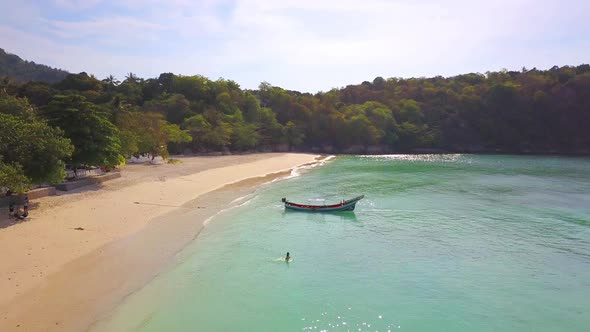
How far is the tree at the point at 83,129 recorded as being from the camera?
93.5 feet

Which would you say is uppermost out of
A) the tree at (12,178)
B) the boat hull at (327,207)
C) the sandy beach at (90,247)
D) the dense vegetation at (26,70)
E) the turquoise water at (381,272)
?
the dense vegetation at (26,70)

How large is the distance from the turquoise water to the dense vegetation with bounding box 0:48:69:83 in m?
132

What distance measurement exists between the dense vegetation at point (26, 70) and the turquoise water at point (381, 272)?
13230cm

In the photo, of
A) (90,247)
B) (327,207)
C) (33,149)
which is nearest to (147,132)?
(33,149)

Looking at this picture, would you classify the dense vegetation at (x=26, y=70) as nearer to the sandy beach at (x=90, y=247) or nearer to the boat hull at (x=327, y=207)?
the sandy beach at (x=90, y=247)

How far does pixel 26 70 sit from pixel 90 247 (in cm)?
14697

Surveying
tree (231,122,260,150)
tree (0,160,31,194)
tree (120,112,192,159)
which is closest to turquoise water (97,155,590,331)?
tree (0,160,31,194)

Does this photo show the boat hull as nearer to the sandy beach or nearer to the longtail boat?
the longtail boat

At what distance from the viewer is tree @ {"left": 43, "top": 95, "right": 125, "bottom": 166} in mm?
28502

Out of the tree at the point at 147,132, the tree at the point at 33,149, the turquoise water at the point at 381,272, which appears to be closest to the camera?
the turquoise water at the point at 381,272

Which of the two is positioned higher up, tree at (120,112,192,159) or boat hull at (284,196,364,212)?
tree at (120,112,192,159)

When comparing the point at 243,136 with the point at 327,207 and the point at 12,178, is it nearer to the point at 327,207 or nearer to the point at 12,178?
the point at 327,207

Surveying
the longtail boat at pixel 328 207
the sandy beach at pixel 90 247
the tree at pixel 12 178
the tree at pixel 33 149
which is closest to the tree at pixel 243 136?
the sandy beach at pixel 90 247

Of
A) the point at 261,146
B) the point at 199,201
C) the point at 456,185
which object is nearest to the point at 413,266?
the point at 199,201
